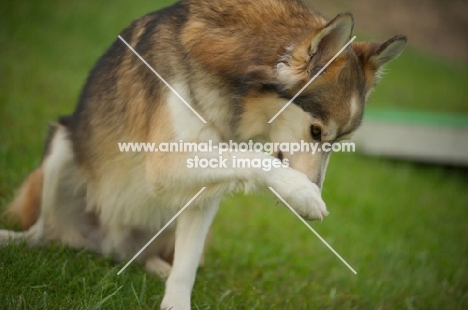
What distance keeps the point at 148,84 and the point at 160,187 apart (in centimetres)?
65

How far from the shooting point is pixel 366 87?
11.1 feet

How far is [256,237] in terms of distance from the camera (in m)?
5.52

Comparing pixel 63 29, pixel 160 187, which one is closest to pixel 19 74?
pixel 63 29

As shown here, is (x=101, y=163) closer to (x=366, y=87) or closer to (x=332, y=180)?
(x=366, y=87)

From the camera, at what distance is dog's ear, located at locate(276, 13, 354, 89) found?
117 inches

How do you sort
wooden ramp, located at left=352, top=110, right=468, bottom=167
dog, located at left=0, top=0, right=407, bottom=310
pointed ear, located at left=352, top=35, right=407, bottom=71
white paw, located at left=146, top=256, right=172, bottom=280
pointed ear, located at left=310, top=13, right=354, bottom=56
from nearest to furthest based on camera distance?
pointed ear, located at left=310, top=13, right=354, bottom=56 < dog, located at left=0, top=0, right=407, bottom=310 < pointed ear, located at left=352, top=35, right=407, bottom=71 < white paw, located at left=146, top=256, right=172, bottom=280 < wooden ramp, located at left=352, top=110, right=468, bottom=167

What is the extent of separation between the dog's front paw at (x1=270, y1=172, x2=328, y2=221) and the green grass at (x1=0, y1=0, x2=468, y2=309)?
995 mm

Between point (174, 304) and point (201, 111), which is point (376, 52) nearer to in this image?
point (201, 111)

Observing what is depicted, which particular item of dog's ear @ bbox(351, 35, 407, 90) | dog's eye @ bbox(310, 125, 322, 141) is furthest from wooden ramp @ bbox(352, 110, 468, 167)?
dog's eye @ bbox(310, 125, 322, 141)

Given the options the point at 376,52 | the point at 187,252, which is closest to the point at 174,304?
the point at 187,252

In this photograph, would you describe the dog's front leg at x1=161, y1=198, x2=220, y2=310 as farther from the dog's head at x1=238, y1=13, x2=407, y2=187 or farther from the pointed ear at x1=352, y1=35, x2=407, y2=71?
the pointed ear at x1=352, y1=35, x2=407, y2=71

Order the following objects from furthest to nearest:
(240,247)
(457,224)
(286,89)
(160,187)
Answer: (457,224) < (240,247) < (160,187) < (286,89)

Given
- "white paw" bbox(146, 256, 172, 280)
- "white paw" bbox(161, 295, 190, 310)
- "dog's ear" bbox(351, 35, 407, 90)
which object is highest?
"dog's ear" bbox(351, 35, 407, 90)

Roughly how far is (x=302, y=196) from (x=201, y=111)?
823mm
